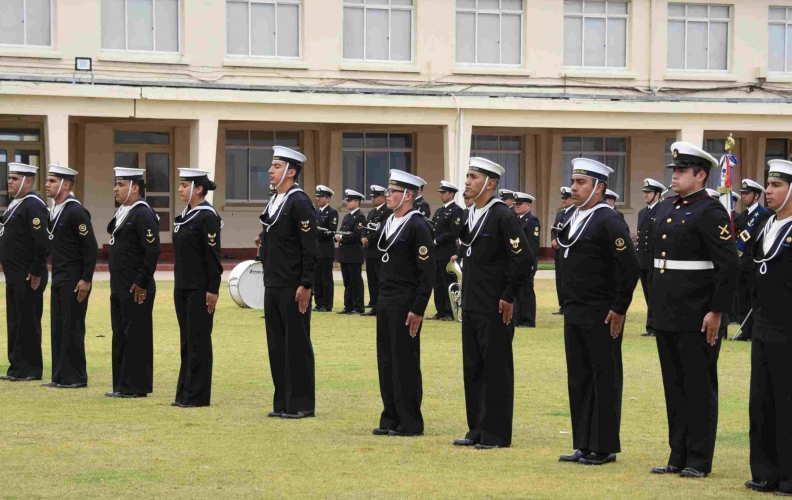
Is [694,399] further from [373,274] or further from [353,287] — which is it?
[353,287]

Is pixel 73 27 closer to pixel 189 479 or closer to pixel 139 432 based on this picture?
pixel 139 432

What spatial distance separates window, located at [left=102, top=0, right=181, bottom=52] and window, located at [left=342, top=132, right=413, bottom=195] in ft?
20.2

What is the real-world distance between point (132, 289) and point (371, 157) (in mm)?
25426

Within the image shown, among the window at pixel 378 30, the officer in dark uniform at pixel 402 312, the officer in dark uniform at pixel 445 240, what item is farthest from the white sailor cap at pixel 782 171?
the window at pixel 378 30

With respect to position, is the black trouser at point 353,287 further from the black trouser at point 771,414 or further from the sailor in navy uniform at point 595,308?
the black trouser at point 771,414

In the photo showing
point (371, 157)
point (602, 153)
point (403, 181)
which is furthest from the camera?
point (602, 153)

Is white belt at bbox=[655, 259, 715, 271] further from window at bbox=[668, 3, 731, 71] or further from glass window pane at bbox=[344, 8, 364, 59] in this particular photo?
window at bbox=[668, 3, 731, 71]

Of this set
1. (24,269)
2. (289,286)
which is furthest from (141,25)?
(289,286)

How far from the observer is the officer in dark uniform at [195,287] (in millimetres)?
11906

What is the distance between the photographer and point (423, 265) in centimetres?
1049

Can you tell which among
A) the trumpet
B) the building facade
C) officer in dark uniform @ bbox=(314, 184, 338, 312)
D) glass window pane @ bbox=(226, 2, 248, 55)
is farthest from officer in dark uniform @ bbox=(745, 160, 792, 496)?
glass window pane @ bbox=(226, 2, 248, 55)

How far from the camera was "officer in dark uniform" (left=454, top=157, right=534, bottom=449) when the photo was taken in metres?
9.69

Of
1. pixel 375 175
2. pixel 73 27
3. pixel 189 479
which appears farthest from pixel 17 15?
pixel 189 479

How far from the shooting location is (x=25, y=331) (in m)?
13.8
